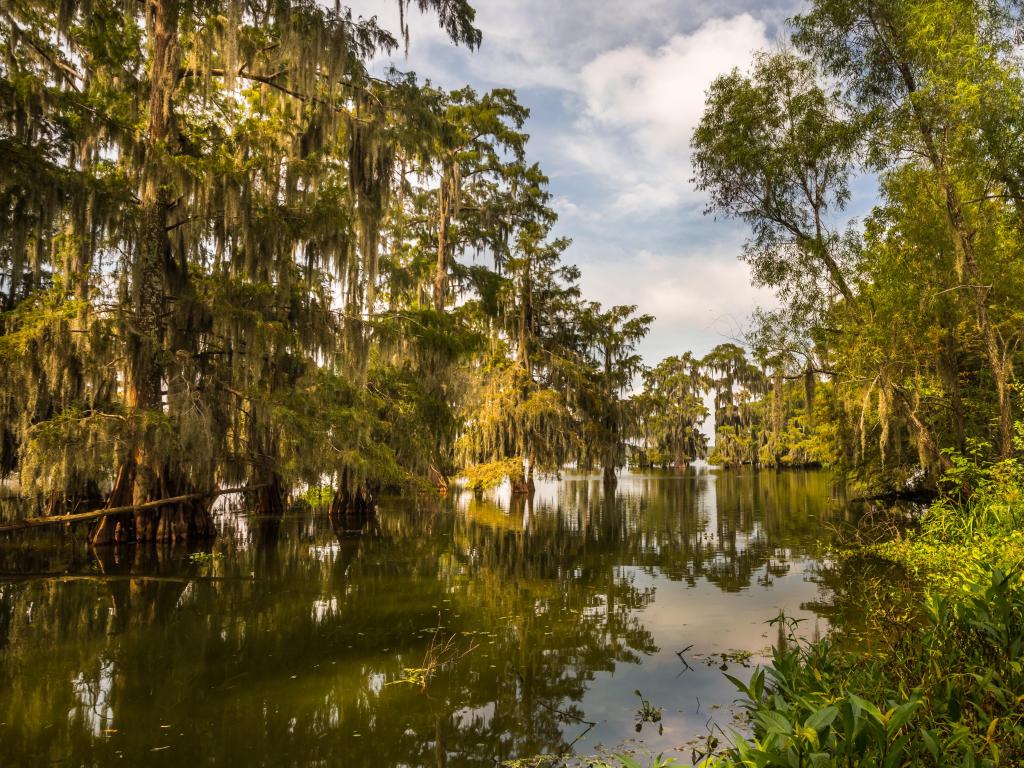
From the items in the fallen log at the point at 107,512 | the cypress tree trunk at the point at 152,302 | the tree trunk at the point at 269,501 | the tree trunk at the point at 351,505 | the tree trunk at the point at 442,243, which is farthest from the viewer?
the tree trunk at the point at 442,243

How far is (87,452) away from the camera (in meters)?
10.2

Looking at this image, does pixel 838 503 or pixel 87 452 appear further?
pixel 838 503

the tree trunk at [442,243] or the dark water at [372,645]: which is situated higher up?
the tree trunk at [442,243]

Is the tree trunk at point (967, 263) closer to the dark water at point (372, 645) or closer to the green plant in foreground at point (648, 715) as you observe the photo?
the dark water at point (372, 645)

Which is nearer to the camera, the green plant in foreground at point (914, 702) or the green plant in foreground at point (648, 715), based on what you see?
the green plant in foreground at point (914, 702)

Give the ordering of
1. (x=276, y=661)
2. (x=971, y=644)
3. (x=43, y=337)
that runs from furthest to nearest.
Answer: (x=43, y=337), (x=276, y=661), (x=971, y=644)

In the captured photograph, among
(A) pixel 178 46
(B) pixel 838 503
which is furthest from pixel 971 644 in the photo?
(B) pixel 838 503

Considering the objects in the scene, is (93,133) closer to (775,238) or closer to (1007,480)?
(775,238)

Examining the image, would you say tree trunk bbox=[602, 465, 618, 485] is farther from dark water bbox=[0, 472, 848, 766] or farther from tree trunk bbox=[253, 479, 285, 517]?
dark water bbox=[0, 472, 848, 766]

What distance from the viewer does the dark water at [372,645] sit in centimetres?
447

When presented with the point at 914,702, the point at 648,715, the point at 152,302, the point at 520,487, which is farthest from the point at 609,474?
the point at 914,702

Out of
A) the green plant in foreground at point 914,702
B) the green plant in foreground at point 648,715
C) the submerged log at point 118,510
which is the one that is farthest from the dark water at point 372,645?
the green plant in foreground at point 914,702

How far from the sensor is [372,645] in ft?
21.7

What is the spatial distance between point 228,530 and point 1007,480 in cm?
1654
